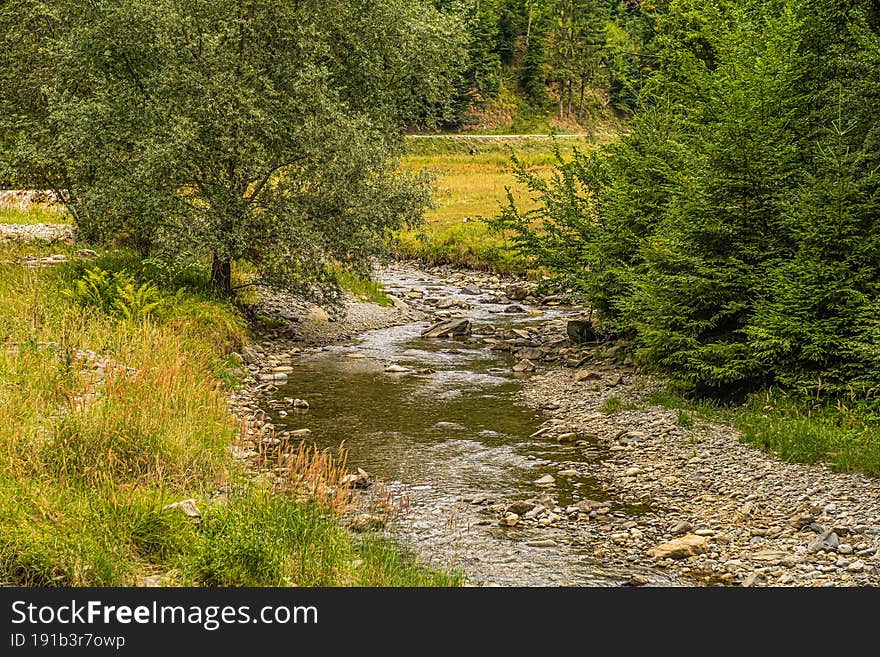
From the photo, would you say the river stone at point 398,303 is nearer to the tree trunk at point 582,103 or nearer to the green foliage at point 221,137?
the green foliage at point 221,137

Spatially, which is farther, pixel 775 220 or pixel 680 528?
pixel 775 220

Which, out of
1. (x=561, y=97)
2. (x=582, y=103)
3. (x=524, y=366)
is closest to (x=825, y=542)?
(x=524, y=366)

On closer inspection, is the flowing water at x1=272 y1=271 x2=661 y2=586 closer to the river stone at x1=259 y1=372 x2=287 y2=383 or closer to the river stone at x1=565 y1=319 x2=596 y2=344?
the river stone at x1=259 y1=372 x2=287 y2=383

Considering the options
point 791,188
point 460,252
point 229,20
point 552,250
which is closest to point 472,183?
point 460,252

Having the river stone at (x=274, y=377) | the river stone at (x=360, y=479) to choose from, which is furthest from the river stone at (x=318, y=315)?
the river stone at (x=360, y=479)

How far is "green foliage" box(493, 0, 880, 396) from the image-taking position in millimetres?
14320

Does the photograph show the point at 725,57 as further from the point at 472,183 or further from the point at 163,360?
the point at 472,183

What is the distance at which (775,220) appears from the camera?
15.7 m

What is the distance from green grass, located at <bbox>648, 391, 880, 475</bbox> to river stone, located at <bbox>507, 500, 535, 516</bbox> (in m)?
4.21

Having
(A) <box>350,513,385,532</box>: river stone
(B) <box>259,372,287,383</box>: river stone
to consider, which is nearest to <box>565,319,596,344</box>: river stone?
(B) <box>259,372,287,383</box>: river stone

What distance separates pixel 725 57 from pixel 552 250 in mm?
8254

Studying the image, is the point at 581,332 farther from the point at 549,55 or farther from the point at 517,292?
the point at 549,55

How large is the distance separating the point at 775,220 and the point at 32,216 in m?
29.8

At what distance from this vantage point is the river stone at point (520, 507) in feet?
39.3
